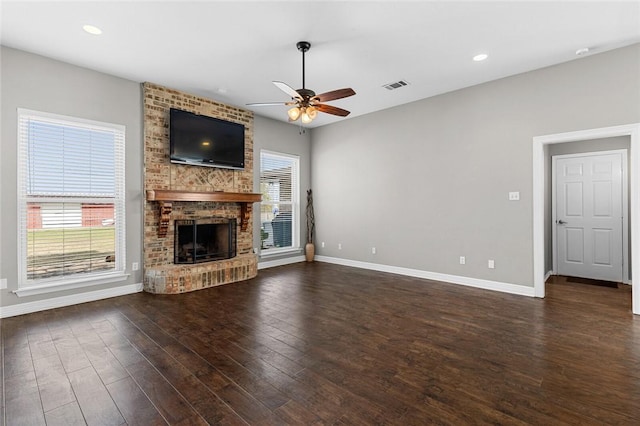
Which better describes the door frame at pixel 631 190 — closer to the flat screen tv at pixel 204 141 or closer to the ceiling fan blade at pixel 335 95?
the ceiling fan blade at pixel 335 95

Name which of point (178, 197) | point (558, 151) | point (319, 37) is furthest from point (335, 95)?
point (558, 151)

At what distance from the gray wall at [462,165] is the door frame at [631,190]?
0.07 meters

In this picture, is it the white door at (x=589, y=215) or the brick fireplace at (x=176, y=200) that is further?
the white door at (x=589, y=215)

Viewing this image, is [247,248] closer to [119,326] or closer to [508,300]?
[119,326]

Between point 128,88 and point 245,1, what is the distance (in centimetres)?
269

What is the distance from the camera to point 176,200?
4438mm

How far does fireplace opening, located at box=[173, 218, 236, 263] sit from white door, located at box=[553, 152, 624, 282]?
5.90 metres

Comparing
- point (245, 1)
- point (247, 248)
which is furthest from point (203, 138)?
point (245, 1)

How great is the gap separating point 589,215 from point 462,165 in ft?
8.25

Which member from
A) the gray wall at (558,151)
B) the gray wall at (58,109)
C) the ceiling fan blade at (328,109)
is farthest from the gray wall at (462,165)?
the gray wall at (58,109)

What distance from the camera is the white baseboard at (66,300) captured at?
3457mm

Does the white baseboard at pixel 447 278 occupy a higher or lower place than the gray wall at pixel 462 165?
lower

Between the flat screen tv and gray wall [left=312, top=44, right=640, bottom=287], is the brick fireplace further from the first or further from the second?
gray wall [left=312, top=44, right=640, bottom=287]

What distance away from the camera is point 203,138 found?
489 centimetres
